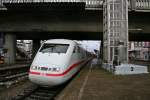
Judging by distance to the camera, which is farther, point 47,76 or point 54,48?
point 54,48

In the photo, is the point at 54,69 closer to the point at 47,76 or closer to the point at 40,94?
the point at 47,76

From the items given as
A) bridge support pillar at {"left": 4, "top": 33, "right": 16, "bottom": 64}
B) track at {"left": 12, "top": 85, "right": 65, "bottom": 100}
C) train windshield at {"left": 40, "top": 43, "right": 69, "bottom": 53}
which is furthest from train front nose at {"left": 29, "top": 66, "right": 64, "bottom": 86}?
bridge support pillar at {"left": 4, "top": 33, "right": 16, "bottom": 64}

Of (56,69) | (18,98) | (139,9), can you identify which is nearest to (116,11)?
(139,9)

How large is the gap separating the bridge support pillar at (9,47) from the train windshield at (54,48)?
1982cm

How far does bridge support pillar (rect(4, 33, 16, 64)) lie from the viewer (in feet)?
113

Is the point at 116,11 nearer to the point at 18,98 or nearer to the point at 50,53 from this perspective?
the point at 50,53

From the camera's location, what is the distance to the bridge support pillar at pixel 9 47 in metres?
34.4

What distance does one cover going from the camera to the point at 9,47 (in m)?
34.9

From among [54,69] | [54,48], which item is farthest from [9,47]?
[54,69]

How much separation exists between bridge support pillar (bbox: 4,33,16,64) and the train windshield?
1982cm

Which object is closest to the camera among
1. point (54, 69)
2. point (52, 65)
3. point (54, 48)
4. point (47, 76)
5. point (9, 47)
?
point (47, 76)

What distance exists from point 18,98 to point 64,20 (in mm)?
19963

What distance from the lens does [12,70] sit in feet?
84.6

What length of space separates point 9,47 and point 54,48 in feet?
69.5
